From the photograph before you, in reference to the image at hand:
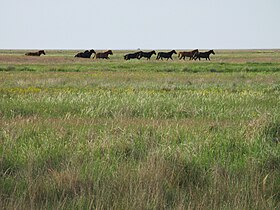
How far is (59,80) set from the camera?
72.2ft

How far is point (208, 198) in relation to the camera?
4.25m

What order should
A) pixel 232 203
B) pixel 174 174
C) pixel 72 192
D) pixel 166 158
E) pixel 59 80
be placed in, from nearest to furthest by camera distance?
1. pixel 232 203
2. pixel 72 192
3. pixel 174 174
4. pixel 166 158
5. pixel 59 80

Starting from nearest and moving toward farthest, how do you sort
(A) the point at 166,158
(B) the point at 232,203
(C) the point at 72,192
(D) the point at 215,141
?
1. (B) the point at 232,203
2. (C) the point at 72,192
3. (A) the point at 166,158
4. (D) the point at 215,141

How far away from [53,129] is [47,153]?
1.86m

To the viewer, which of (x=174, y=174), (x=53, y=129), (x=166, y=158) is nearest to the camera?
(x=174, y=174)

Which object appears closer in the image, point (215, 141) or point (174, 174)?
point (174, 174)

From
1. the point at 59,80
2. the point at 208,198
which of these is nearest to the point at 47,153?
the point at 208,198

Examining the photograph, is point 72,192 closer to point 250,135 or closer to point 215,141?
point 215,141

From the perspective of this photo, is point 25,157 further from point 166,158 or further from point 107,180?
point 166,158

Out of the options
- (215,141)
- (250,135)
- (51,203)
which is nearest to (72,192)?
(51,203)

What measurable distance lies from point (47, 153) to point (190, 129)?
3.01 m

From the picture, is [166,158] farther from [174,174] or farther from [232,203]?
[232,203]

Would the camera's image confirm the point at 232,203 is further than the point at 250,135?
No

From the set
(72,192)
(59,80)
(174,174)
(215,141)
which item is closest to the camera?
(72,192)
